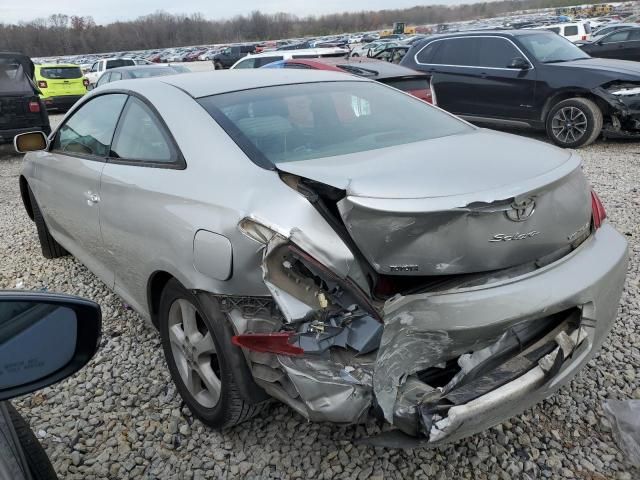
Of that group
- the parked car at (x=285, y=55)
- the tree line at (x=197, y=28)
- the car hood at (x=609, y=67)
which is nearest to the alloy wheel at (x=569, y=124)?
the car hood at (x=609, y=67)

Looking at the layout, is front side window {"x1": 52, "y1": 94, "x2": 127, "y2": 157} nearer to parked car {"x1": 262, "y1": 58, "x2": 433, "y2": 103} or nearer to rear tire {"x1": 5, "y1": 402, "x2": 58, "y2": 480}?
rear tire {"x1": 5, "y1": 402, "x2": 58, "y2": 480}

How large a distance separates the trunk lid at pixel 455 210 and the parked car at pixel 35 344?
34.9 inches

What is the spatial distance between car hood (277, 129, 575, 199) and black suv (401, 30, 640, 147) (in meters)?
6.05

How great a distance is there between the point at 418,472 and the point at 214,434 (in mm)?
941

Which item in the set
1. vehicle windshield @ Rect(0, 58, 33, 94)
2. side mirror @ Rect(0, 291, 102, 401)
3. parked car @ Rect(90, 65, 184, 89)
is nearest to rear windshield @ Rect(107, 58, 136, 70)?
parked car @ Rect(90, 65, 184, 89)

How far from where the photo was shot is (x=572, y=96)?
7.63 m

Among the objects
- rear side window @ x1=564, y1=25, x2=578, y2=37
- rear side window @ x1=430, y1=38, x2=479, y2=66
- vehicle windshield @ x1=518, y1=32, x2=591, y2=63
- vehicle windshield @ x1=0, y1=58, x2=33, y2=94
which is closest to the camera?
vehicle windshield @ x1=518, y1=32, x2=591, y2=63

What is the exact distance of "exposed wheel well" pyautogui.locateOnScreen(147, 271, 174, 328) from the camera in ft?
8.00

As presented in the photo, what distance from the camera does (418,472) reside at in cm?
216

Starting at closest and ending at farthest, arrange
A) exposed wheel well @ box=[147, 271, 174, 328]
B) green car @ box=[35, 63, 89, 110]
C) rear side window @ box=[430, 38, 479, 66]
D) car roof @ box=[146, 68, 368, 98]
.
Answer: exposed wheel well @ box=[147, 271, 174, 328], car roof @ box=[146, 68, 368, 98], rear side window @ box=[430, 38, 479, 66], green car @ box=[35, 63, 89, 110]

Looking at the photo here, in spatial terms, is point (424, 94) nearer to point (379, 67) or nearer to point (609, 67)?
point (379, 67)

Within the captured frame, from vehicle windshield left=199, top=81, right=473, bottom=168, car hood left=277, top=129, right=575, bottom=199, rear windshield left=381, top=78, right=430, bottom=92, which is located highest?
vehicle windshield left=199, top=81, right=473, bottom=168

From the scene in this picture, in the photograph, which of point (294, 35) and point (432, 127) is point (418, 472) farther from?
point (294, 35)

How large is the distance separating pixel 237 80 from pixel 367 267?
1.55 metres
